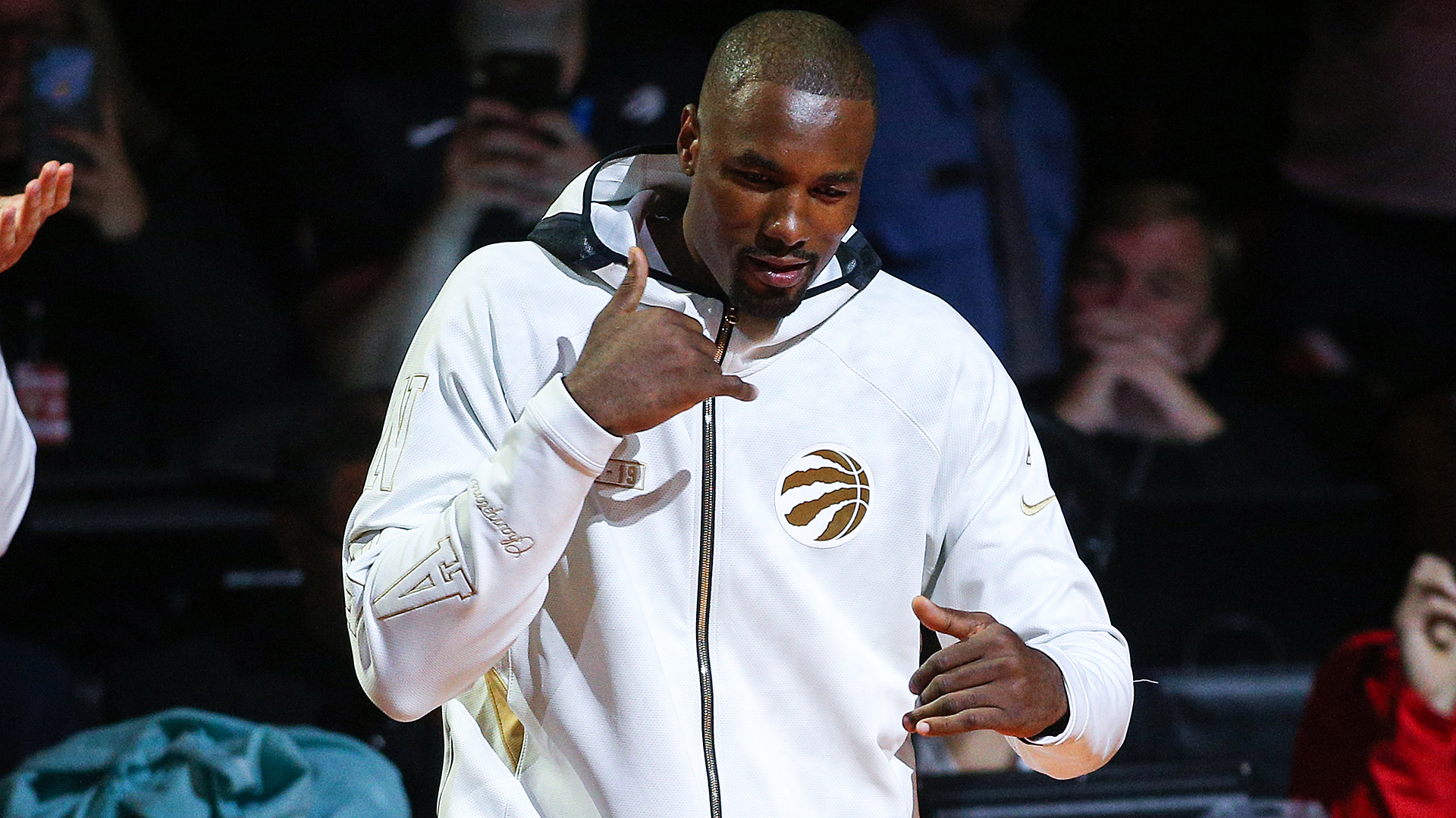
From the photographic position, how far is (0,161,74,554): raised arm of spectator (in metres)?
1.74

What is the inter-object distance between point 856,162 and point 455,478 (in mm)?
538

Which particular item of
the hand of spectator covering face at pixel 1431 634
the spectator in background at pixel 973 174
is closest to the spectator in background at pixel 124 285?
the spectator in background at pixel 973 174

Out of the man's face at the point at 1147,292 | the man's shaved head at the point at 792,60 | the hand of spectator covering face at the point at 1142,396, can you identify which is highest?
the man's shaved head at the point at 792,60

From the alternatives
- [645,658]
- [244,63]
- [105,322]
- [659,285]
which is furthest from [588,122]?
[645,658]

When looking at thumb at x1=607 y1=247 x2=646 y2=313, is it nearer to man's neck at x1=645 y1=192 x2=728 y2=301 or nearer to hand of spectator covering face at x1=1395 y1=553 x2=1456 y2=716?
man's neck at x1=645 y1=192 x2=728 y2=301

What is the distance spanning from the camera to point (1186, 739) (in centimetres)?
323

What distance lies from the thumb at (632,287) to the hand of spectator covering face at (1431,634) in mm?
1792

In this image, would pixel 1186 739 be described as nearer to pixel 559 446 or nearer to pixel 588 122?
pixel 588 122

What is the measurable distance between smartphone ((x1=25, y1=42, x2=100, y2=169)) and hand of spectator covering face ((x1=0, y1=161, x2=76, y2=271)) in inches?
60.0

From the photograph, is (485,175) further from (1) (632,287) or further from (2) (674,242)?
(1) (632,287)

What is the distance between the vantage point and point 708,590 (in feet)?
5.54

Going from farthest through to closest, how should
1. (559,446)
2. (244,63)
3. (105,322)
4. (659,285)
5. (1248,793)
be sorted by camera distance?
(244,63) → (105,322) → (1248,793) → (659,285) → (559,446)

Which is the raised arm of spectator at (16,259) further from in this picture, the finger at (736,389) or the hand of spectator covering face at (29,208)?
the finger at (736,389)

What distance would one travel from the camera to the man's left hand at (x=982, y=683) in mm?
1511
